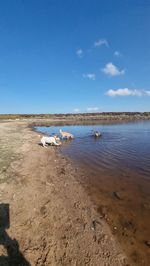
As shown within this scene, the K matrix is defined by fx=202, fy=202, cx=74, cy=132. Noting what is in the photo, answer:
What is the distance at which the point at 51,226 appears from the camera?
5934mm

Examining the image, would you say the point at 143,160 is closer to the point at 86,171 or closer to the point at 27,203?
the point at 86,171

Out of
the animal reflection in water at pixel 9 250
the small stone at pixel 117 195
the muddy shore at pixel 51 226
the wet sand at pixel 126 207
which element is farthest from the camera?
Answer: the small stone at pixel 117 195

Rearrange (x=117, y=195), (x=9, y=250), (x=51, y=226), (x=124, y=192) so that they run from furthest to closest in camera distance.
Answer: (x=124, y=192), (x=117, y=195), (x=51, y=226), (x=9, y=250)

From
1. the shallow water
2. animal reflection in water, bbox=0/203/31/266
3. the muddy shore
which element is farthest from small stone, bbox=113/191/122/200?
animal reflection in water, bbox=0/203/31/266

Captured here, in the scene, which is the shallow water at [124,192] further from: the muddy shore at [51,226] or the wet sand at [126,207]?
the muddy shore at [51,226]

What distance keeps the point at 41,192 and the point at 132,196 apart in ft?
12.2

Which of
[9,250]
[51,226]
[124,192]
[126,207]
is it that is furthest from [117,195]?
[9,250]

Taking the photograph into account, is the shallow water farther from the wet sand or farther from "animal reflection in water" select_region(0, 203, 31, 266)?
"animal reflection in water" select_region(0, 203, 31, 266)

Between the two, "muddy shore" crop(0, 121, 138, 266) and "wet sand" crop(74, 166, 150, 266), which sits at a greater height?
"muddy shore" crop(0, 121, 138, 266)

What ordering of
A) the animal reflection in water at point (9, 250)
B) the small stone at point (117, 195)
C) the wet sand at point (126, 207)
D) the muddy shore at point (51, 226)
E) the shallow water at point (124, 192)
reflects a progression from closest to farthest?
the animal reflection in water at point (9, 250), the muddy shore at point (51, 226), the wet sand at point (126, 207), the shallow water at point (124, 192), the small stone at point (117, 195)

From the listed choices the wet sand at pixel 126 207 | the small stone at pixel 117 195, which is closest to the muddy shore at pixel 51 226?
the wet sand at pixel 126 207

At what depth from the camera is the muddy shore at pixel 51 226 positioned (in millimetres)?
4793

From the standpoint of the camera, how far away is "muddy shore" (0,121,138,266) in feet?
15.7

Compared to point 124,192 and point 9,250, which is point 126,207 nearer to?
point 124,192
